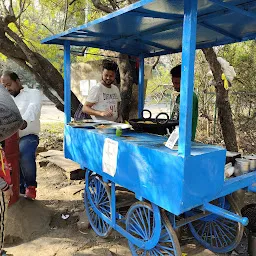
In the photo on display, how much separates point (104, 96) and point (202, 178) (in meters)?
2.14

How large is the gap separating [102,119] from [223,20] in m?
2.13

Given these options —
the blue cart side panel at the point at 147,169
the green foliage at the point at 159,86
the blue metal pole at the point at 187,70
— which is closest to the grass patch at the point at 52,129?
the green foliage at the point at 159,86

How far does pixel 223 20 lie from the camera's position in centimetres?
285

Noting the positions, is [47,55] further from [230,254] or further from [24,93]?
[230,254]

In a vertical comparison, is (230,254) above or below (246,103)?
below

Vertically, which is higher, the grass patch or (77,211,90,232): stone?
the grass patch

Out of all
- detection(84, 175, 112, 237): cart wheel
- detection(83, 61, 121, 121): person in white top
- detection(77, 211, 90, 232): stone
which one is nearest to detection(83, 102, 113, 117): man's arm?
detection(83, 61, 121, 121): person in white top

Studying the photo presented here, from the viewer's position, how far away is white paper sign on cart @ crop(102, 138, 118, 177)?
2.83 meters

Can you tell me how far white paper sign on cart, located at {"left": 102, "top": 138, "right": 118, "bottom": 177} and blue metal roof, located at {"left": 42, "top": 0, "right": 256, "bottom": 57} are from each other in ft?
4.03

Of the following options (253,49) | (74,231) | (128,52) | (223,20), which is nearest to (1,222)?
(74,231)

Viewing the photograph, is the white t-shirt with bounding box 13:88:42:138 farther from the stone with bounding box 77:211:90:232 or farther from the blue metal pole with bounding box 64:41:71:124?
the stone with bounding box 77:211:90:232

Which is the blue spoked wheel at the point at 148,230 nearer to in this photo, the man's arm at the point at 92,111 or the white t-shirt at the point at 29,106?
the man's arm at the point at 92,111

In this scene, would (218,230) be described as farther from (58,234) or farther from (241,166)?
(58,234)

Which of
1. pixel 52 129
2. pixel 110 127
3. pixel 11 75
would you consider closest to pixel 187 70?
pixel 110 127
